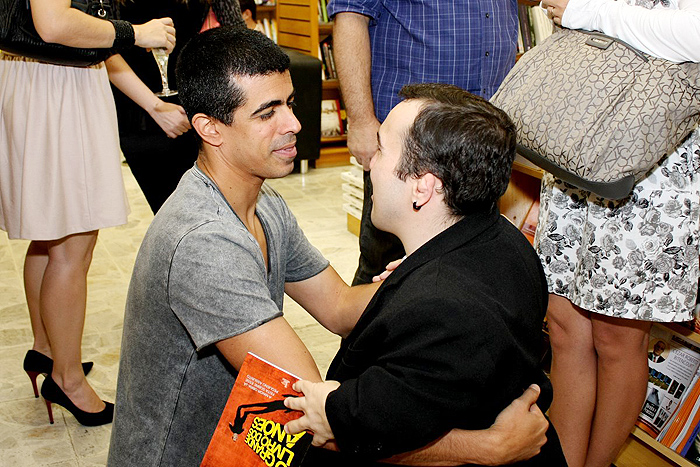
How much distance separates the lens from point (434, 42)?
225 cm

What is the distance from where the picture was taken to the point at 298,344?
1.38 meters

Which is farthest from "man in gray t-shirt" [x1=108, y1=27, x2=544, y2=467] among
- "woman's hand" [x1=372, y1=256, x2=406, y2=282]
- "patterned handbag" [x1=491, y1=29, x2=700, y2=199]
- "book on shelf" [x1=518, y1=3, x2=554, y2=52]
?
"book on shelf" [x1=518, y1=3, x2=554, y2=52]

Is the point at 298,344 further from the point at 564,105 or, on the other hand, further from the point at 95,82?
the point at 95,82

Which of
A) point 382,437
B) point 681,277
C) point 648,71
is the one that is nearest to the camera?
point 382,437

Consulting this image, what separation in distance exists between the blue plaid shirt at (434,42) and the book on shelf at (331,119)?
374 centimetres

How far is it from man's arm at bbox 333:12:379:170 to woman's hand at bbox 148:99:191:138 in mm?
524

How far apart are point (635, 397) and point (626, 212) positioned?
55 cm

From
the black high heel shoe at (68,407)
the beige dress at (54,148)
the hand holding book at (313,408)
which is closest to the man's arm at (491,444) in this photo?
the hand holding book at (313,408)

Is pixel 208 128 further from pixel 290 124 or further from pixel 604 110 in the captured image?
pixel 604 110

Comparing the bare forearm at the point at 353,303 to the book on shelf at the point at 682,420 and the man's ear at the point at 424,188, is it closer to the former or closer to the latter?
the man's ear at the point at 424,188

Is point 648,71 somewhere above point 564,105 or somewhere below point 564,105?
above

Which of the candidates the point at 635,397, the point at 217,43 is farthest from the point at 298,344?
the point at 635,397

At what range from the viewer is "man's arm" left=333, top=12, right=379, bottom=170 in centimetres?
230

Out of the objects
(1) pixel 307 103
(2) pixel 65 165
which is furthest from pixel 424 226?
(1) pixel 307 103
